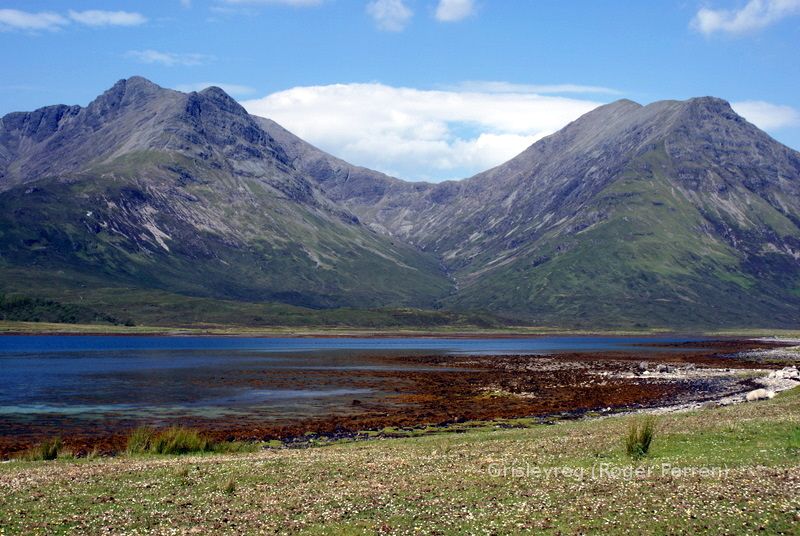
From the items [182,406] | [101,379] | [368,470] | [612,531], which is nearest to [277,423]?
[182,406]

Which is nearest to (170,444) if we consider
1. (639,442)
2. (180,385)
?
(639,442)

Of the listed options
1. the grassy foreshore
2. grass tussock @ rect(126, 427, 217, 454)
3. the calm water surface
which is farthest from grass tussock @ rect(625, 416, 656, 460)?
the calm water surface

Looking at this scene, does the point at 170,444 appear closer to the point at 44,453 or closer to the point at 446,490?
the point at 44,453

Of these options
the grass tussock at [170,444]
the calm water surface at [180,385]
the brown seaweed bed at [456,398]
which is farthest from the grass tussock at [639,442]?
the calm water surface at [180,385]

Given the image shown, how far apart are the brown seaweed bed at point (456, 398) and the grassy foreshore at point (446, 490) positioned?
19.6m

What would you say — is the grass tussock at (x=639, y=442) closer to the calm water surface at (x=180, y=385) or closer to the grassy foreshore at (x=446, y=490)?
the grassy foreshore at (x=446, y=490)

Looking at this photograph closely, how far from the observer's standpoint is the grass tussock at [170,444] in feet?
149

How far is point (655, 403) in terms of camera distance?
76688 mm

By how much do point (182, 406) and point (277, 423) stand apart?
19.2m

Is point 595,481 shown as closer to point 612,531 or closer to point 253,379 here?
point 612,531

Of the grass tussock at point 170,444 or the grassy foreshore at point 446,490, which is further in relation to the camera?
the grass tussock at point 170,444

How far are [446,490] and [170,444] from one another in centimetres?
2454

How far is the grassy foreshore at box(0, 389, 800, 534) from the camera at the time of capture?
22.3m

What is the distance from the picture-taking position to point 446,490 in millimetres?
27656
